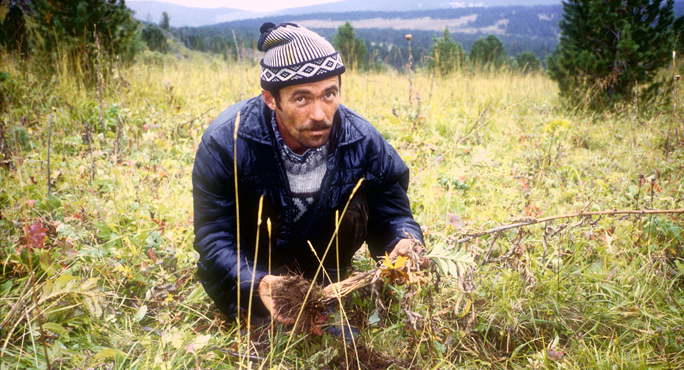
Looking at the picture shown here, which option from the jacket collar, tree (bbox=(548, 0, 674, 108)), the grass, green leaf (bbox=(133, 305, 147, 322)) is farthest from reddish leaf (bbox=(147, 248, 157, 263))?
A: tree (bbox=(548, 0, 674, 108))

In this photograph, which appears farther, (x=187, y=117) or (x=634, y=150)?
(x=187, y=117)

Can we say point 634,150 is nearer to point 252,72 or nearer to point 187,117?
Result: point 187,117

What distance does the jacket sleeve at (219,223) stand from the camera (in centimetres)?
150

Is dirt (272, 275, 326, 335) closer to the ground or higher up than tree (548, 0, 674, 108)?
closer to the ground

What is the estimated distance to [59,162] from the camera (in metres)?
2.83

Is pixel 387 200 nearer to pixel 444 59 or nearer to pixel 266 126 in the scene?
pixel 266 126

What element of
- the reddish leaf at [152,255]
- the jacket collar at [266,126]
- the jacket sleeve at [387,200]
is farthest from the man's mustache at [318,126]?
the reddish leaf at [152,255]

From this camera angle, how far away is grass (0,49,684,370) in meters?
1.41

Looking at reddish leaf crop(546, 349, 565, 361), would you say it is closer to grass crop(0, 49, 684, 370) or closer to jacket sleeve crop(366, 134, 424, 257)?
grass crop(0, 49, 684, 370)

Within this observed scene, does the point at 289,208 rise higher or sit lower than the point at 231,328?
higher

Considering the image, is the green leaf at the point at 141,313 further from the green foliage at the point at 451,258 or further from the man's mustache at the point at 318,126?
the green foliage at the point at 451,258

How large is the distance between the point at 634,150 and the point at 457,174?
7.17 ft

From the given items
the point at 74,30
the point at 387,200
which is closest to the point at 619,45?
the point at 387,200

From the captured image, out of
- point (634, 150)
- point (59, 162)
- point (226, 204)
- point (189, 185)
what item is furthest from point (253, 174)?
point (634, 150)
